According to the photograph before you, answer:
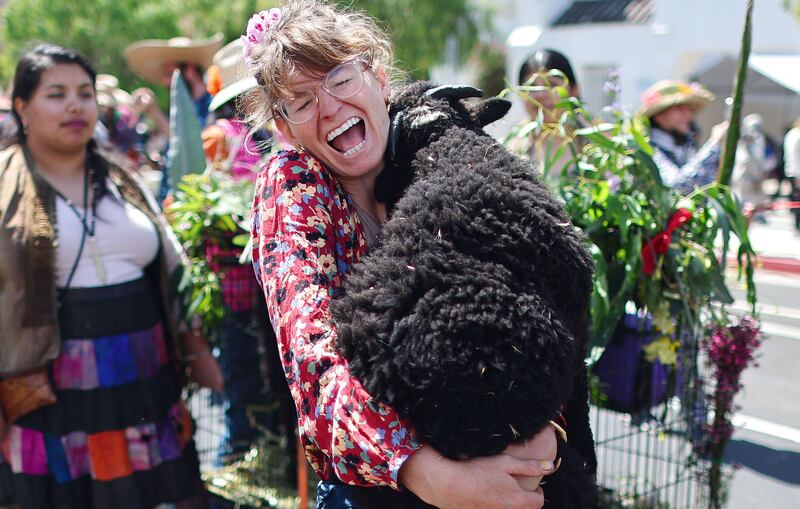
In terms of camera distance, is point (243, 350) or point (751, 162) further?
point (751, 162)

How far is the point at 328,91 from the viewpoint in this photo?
4.99 feet

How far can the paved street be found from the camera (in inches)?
162

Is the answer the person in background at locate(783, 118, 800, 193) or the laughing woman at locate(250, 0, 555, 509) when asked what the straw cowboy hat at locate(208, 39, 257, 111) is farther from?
the person in background at locate(783, 118, 800, 193)

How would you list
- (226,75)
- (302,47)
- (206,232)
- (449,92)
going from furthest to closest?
1. (226,75)
2. (206,232)
3. (449,92)
4. (302,47)

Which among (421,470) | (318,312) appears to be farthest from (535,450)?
(318,312)

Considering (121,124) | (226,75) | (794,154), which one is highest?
(794,154)

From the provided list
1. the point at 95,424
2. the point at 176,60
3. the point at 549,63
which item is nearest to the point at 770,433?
the point at 549,63

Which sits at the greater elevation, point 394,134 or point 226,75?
point 226,75

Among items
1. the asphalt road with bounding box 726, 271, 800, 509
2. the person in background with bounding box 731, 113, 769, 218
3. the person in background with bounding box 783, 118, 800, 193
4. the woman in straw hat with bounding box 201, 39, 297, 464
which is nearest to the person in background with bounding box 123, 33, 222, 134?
the woman in straw hat with bounding box 201, 39, 297, 464

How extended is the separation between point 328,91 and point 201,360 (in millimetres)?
1985

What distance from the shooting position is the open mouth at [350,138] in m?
1.55

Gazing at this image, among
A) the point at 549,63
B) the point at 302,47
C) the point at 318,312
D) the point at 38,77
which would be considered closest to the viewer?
the point at 318,312

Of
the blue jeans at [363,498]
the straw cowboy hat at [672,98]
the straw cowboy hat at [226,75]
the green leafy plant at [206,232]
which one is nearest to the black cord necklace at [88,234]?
the green leafy plant at [206,232]

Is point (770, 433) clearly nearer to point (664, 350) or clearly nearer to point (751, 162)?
point (664, 350)
